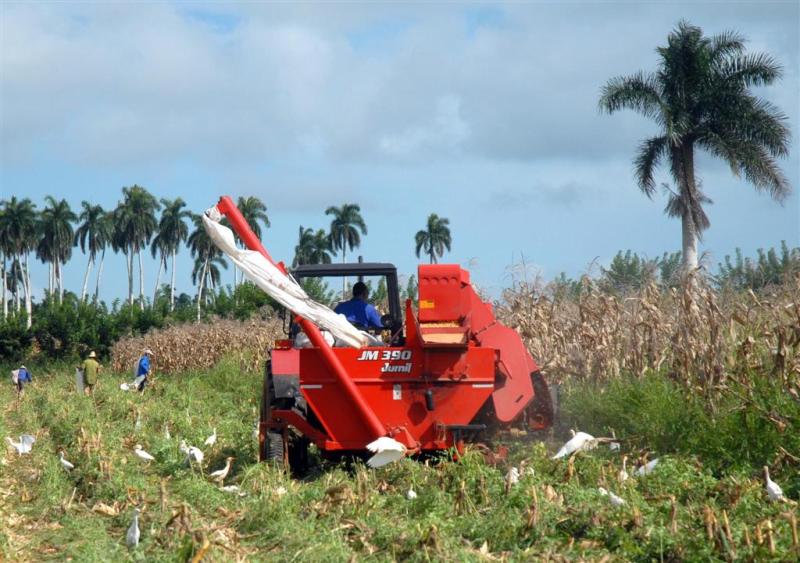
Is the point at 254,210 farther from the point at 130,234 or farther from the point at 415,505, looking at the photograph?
the point at 415,505

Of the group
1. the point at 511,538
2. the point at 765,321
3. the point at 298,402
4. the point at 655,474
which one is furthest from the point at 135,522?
the point at 765,321

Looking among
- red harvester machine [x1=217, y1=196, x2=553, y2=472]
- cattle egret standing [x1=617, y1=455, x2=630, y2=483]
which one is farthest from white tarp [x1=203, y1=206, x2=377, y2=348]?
cattle egret standing [x1=617, y1=455, x2=630, y2=483]

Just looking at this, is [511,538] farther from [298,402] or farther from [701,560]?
[298,402]

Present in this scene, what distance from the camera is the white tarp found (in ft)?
33.5

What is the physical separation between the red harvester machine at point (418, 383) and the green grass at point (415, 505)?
Answer: 0.46m

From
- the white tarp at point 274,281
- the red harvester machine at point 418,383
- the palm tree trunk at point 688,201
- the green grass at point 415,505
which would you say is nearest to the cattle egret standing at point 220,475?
the green grass at point 415,505

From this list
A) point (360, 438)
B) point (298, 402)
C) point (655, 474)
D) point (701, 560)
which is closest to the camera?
point (701, 560)

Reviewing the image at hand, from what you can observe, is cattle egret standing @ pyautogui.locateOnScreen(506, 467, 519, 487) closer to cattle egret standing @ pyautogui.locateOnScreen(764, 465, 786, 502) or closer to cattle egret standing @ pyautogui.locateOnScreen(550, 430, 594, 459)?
cattle egret standing @ pyautogui.locateOnScreen(550, 430, 594, 459)

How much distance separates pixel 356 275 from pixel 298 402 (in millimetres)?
1741

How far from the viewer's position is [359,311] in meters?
11.4

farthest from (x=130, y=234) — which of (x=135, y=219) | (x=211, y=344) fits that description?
(x=211, y=344)

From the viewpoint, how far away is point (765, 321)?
11.0 meters

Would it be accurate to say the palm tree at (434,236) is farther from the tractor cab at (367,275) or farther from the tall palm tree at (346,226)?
the tractor cab at (367,275)

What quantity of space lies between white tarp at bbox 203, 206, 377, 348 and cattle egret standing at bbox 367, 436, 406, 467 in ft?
4.54
